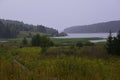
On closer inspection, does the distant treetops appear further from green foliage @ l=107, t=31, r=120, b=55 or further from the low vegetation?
the low vegetation

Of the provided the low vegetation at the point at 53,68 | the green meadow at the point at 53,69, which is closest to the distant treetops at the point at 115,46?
the low vegetation at the point at 53,68

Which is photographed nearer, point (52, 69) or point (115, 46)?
point (52, 69)

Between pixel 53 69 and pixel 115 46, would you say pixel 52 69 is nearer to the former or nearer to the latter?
pixel 53 69

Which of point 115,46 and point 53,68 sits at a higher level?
point 53,68

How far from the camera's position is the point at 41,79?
5.10 meters

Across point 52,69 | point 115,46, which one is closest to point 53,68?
point 52,69

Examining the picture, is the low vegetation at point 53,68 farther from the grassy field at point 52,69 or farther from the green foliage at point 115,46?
the green foliage at point 115,46

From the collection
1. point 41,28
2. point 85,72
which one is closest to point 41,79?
point 85,72

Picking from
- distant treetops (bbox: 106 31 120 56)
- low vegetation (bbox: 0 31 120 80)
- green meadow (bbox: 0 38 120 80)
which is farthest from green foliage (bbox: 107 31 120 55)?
green meadow (bbox: 0 38 120 80)

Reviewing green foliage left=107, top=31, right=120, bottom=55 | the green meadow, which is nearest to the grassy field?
the green meadow

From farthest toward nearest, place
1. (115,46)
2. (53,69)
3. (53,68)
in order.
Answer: (115,46) → (53,68) → (53,69)

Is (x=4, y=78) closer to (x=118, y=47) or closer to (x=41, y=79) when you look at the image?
(x=41, y=79)

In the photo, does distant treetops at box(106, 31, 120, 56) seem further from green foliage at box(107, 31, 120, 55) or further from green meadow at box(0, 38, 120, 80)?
green meadow at box(0, 38, 120, 80)

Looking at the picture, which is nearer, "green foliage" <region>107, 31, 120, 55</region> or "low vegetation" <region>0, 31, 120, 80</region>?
"low vegetation" <region>0, 31, 120, 80</region>
